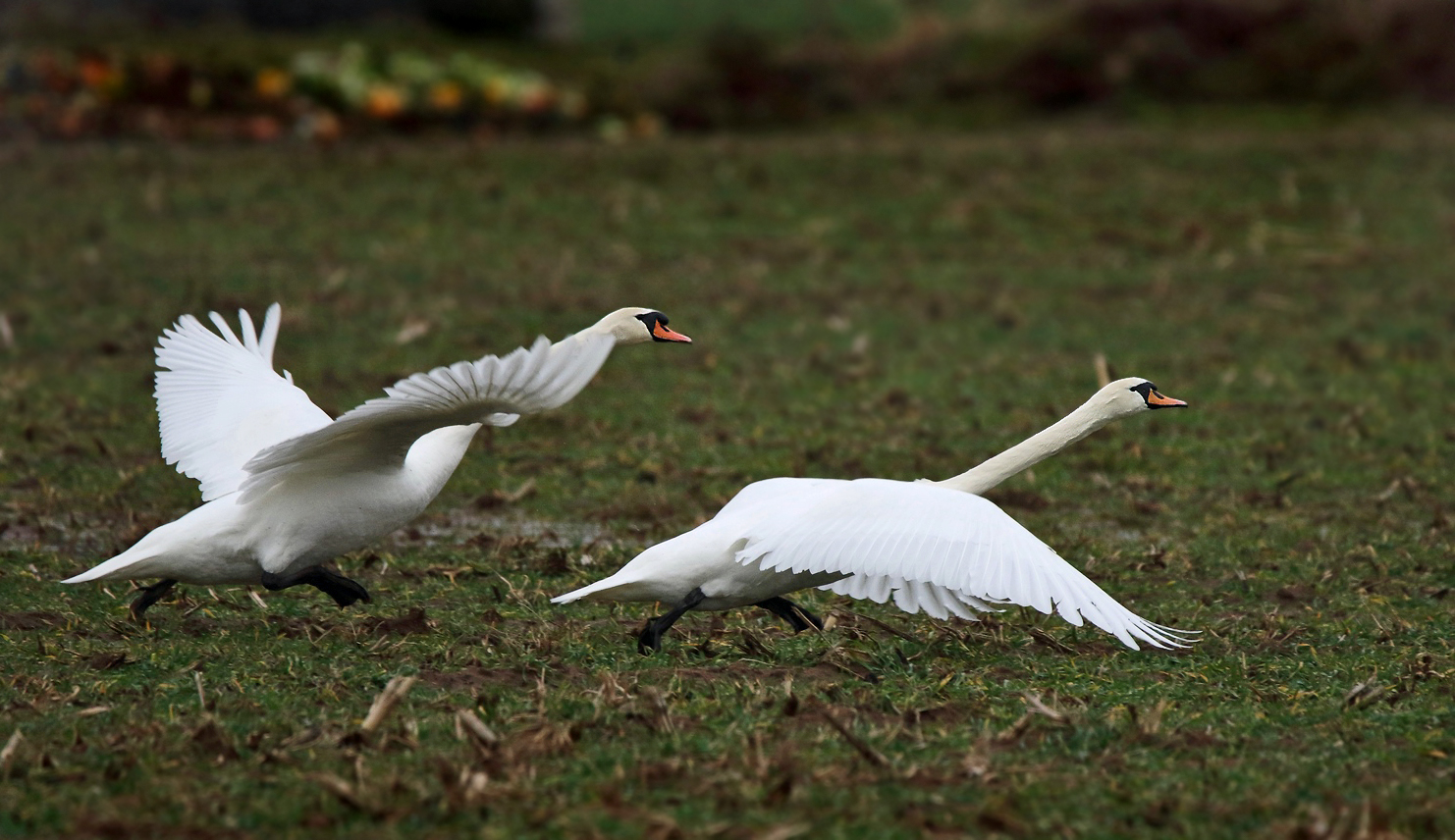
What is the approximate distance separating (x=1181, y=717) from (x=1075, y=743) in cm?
44

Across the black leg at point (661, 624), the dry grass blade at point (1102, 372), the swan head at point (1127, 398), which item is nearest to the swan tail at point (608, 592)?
the black leg at point (661, 624)

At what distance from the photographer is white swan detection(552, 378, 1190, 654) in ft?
18.3

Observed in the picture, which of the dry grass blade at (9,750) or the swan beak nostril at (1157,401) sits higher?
the swan beak nostril at (1157,401)

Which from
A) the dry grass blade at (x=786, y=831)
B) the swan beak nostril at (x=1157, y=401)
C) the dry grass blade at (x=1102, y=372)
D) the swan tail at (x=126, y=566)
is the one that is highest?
the swan beak nostril at (x=1157, y=401)

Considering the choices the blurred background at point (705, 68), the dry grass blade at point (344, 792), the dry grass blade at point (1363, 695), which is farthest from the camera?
the blurred background at point (705, 68)

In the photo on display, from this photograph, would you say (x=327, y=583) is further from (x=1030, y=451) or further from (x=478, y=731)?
(x=1030, y=451)

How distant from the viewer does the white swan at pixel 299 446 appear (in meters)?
5.25

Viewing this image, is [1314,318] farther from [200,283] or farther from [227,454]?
[227,454]

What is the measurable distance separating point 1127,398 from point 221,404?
135 inches

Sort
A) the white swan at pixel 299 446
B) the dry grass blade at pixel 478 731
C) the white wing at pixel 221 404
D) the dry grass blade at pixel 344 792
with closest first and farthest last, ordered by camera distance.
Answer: the dry grass blade at pixel 344 792
the dry grass blade at pixel 478 731
the white swan at pixel 299 446
the white wing at pixel 221 404

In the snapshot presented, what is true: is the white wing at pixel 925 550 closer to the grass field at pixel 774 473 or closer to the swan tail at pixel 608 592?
the grass field at pixel 774 473

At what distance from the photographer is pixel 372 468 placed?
6199 mm

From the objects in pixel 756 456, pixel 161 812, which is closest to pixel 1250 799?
pixel 161 812

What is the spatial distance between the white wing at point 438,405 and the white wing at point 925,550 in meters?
0.86
